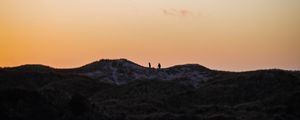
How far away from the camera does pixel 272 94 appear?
79188 millimetres

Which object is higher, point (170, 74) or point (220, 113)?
point (170, 74)

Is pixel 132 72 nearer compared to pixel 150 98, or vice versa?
pixel 150 98

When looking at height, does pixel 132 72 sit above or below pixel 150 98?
above

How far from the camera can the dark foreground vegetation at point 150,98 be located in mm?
55594

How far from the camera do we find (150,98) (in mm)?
78562

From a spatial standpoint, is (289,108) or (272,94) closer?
(289,108)

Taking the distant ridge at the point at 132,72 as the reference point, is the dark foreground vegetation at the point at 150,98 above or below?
below

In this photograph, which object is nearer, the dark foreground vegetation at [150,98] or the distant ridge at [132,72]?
the dark foreground vegetation at [150,98]

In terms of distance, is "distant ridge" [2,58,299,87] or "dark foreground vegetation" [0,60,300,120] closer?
"dark foreground vegetation" [0,60,300,120]

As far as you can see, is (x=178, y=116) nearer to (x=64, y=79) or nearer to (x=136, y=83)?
(x=136, y=83)

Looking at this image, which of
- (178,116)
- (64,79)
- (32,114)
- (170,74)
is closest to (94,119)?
(32,114)

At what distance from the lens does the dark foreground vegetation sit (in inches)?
2189

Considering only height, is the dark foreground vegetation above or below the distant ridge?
below

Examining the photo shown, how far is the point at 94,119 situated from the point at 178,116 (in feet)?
34.0
